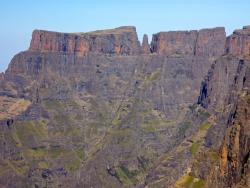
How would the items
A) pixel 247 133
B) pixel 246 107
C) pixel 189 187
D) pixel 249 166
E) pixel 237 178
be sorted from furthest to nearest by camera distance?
pixel 189 187
pixel 246 107
pixel 247 133
pixel 237 178
pixel 249 166

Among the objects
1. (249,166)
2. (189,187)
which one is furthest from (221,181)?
(189,187)

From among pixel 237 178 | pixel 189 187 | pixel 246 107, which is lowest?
pixel 189 187

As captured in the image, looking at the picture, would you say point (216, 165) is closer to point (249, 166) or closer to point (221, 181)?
point (221, 181)

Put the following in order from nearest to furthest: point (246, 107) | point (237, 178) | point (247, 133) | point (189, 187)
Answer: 1. point (237, 178)
2. point (247, 133)
3. point (246, 107)
4. point (189, 187)

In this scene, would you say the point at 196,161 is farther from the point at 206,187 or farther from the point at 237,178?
the point at 237,178

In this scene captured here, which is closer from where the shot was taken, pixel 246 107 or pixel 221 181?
pixel 221 181

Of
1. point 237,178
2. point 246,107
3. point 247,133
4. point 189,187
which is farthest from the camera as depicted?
point 189,187

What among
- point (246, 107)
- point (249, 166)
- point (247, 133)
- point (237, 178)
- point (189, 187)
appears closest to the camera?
point (249, 166)

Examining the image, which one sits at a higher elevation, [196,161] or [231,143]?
[231,143]

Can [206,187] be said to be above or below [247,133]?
below
